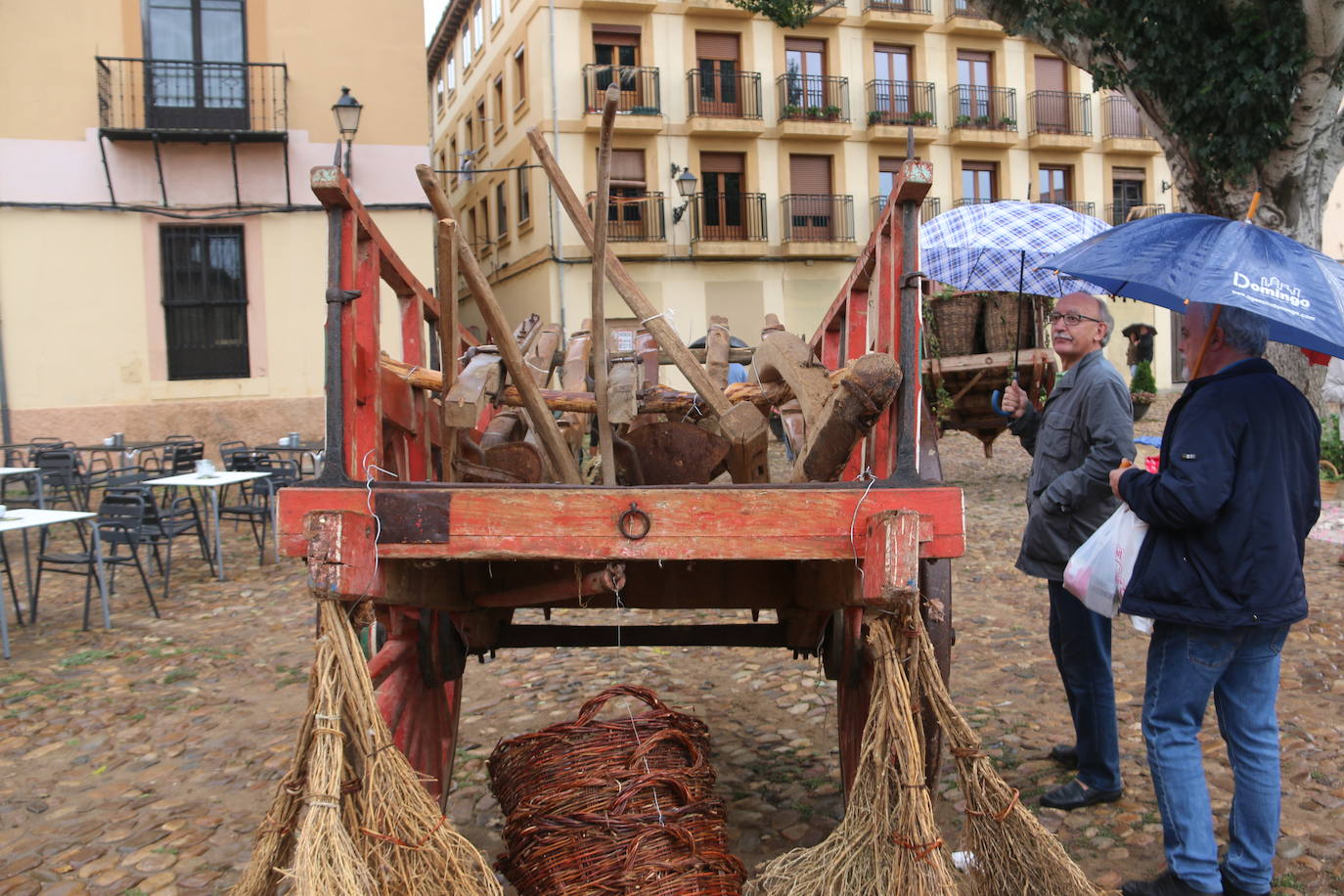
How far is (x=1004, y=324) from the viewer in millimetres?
9539

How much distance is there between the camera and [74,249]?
15062 millimetres

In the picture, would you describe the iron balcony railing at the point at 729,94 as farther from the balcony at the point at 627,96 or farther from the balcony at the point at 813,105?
the balcony at the point at 627,96

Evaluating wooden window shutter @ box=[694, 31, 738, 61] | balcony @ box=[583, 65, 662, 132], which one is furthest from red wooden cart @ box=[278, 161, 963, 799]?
wooden window shutter @ box=[694, 31, 738, 61]

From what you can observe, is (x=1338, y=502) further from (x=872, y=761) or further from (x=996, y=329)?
(x=872, y=761)

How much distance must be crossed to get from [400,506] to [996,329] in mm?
7939

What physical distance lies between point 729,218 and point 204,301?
12957mm

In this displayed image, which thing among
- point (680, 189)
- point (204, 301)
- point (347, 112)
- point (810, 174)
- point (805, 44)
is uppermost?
point (805, 44)

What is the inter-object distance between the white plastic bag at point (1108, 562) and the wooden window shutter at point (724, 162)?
22.7 m

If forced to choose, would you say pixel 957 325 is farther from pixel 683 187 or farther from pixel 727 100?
pixel 727 100

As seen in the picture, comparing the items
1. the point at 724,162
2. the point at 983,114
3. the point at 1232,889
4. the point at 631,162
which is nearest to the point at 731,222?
the point at 724,162

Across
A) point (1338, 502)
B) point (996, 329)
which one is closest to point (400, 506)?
point (996, 329)

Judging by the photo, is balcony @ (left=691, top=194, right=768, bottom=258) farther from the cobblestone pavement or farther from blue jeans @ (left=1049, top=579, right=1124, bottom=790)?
blue jeans @ (left=1049, top=579, right=1124, bottom=790)

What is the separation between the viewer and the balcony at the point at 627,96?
23.8 meters

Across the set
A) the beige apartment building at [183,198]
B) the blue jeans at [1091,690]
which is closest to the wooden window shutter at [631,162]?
the beige apartment building at [183,198]
